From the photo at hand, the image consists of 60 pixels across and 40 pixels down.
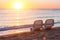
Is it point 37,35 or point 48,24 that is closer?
point 37,35

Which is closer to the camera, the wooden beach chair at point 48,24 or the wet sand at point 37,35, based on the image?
the wet sand at point 37,35

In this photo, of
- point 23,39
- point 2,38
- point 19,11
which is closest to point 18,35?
point 23,39

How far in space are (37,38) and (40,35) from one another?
11cm

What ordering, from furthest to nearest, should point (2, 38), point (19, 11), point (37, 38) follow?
point (19, 11)
point (37, 38)
point (2, 38)

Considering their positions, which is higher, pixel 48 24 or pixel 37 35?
pixel 48 24

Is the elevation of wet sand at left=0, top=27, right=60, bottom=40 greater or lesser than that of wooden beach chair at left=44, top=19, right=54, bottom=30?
lesser

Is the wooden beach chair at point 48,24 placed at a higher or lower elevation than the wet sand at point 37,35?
higher

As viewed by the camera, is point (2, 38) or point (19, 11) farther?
point (19, 11)

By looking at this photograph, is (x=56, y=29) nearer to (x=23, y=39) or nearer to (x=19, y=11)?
(x=23, y=39)

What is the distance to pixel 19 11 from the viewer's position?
1966cm

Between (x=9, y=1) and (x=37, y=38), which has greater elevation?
(x=9, y=1)

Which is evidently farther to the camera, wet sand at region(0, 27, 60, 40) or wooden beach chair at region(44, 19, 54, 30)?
wooden beach chair at region(44, 19, 54, 30)

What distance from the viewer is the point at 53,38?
14.9 feet

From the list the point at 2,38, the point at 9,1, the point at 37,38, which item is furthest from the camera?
the point at 9,1
